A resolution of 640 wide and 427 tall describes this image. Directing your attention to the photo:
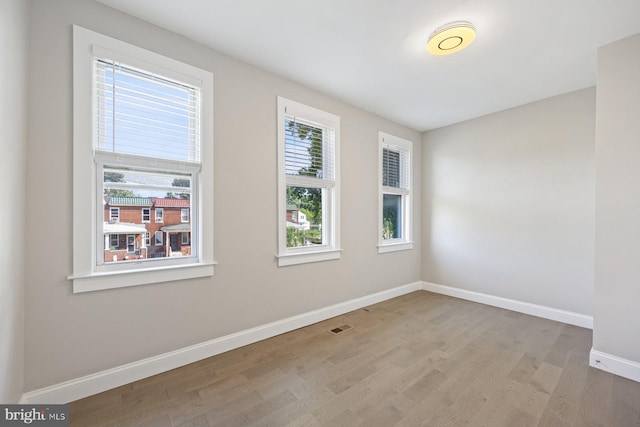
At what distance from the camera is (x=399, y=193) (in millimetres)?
4352

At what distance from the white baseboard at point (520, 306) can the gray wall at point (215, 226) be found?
144 centimetres

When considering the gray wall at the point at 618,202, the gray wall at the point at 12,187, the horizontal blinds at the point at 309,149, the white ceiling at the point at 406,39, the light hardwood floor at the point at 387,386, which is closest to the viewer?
the gray wall at the point at 12,187

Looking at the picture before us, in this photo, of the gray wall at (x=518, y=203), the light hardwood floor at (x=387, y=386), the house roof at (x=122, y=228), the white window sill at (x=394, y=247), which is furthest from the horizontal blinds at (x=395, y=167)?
the house roof at (x=122, y=228)

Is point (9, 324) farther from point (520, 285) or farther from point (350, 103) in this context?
point (520, 285)

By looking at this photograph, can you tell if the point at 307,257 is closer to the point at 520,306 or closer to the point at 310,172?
the point at 310,172

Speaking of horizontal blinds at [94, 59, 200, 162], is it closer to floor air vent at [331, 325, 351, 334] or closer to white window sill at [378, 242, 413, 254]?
floor air vent at [331, 325, 351, 334]

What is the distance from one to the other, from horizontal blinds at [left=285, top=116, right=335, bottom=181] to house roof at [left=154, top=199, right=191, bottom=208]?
1.10 metres

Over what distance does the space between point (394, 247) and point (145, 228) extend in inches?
131

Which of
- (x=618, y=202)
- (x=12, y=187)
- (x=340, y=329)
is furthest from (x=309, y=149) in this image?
(x=618, y=202)

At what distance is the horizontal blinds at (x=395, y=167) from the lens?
13.7 feet

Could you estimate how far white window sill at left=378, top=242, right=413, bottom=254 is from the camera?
3.97 m

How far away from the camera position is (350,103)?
354 cm

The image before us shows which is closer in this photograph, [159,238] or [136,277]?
[136,277]

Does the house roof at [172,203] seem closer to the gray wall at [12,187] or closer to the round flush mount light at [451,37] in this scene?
the gray wall at [12,187]
